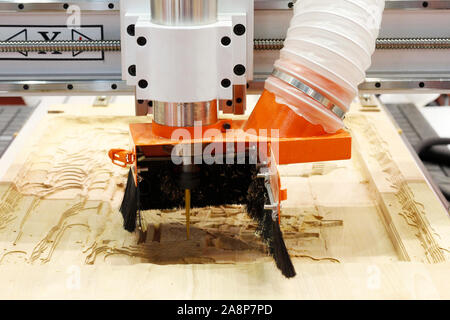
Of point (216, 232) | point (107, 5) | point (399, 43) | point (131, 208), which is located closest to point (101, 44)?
point (107, 5)

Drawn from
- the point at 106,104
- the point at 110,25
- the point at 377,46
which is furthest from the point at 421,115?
the point at 110,25

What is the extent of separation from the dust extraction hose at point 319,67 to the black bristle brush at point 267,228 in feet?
0.42

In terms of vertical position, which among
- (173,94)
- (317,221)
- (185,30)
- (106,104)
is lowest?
(317,221)

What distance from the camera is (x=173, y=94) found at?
985mm

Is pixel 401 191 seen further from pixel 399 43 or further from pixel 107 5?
pixel 107 5

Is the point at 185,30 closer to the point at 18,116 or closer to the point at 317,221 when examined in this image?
the point at 317,221

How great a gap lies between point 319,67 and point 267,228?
0.97 feet

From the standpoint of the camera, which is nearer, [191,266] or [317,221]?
[191,266]

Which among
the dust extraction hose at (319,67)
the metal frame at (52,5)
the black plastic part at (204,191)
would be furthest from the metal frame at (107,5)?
the black plastic part at (204,191)

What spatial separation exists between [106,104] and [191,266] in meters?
0.88

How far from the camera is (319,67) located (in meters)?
1.02

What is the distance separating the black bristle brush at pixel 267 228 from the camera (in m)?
0.99

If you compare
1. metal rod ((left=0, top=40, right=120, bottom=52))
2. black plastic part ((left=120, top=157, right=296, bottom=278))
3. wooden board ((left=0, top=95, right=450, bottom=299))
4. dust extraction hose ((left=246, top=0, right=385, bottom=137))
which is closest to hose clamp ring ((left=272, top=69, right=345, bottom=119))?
dust extraction hose ((left=246, top=0, right=385, bottom=137))

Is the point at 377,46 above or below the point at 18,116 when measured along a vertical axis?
above
